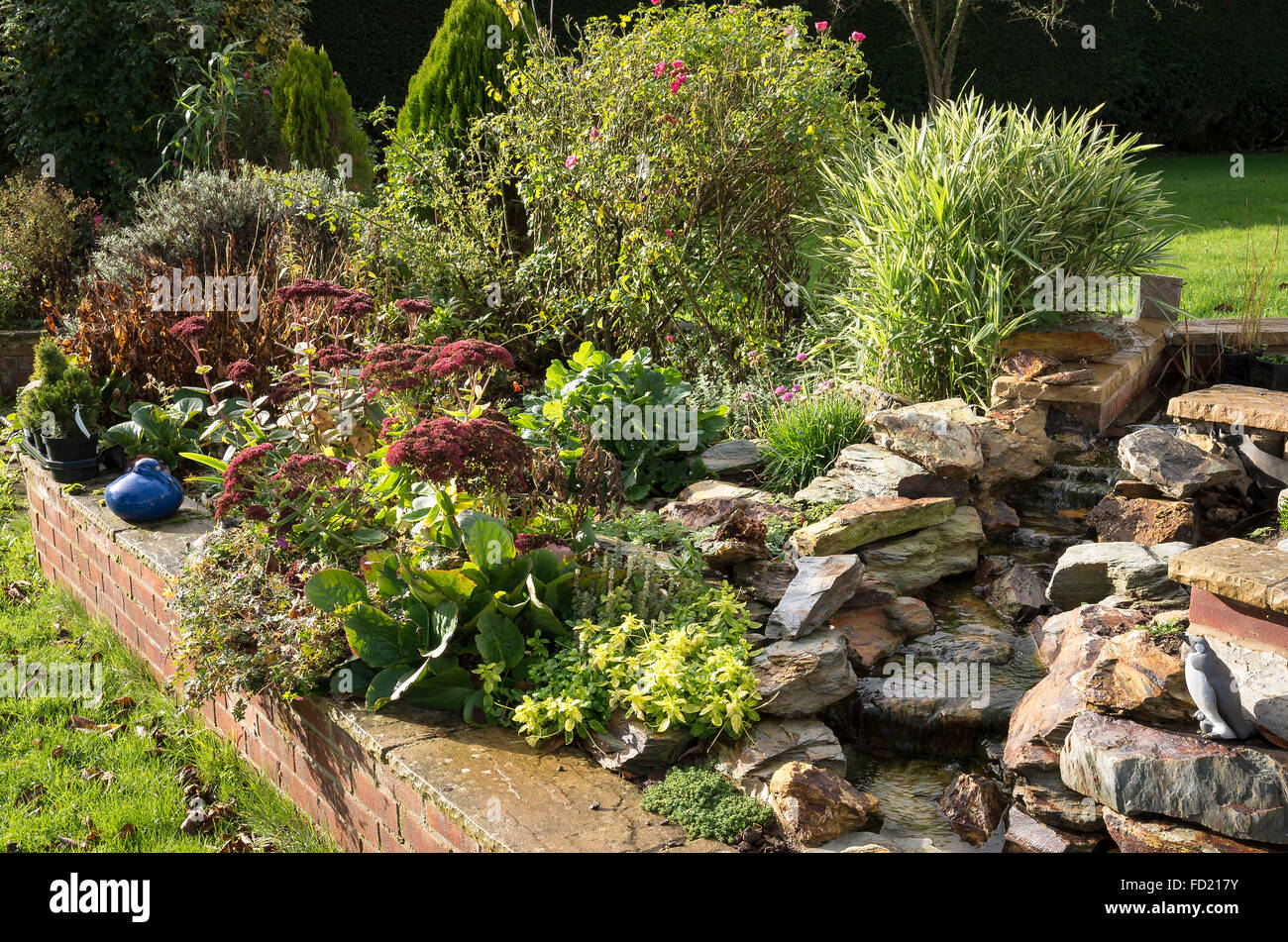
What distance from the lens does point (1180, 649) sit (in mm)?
2959

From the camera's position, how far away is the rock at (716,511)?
411 centimetres

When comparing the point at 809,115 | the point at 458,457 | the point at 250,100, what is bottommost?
the point at 458,457

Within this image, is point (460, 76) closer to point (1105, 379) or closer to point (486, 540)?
point (1105, 379)

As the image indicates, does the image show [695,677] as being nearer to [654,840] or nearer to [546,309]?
[654,840]

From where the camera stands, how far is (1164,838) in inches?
98.5

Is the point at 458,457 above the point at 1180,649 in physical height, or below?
above

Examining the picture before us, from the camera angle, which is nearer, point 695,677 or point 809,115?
point 695,677

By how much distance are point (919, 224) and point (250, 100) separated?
6.60 metres

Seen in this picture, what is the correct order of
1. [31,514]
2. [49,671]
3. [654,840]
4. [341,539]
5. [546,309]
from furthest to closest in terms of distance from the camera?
[546,309] → [31,514] → [49,671] → [341,539] → [654,840]

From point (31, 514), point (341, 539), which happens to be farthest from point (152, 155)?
point (341, 539)

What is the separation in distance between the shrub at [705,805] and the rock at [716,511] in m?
1.39

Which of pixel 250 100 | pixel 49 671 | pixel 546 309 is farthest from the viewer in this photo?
pixel 250 100

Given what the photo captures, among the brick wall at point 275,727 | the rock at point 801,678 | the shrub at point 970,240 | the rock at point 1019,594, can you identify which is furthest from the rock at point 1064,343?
the brick wall at point 275,727

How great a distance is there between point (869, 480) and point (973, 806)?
1764mm
